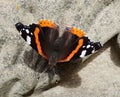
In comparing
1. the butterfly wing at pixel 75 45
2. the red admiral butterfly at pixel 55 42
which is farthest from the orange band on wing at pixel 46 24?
the butterfly wing at pixel 75 45

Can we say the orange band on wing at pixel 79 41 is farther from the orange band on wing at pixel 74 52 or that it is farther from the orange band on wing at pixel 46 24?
the orange band on wing at pixel 46 24

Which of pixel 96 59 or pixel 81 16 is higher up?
pixel 81 16

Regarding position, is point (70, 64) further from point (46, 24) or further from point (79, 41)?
point (46, 24)

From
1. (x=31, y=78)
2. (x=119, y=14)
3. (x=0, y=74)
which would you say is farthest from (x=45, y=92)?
(x=119, y=14)

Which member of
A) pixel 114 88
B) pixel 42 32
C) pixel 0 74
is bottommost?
pixel 114 88

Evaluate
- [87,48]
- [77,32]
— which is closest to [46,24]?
[77,32]

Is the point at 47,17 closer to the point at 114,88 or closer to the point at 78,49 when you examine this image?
the point at 78,49

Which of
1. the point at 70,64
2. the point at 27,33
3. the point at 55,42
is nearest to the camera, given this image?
the point at 27,33
